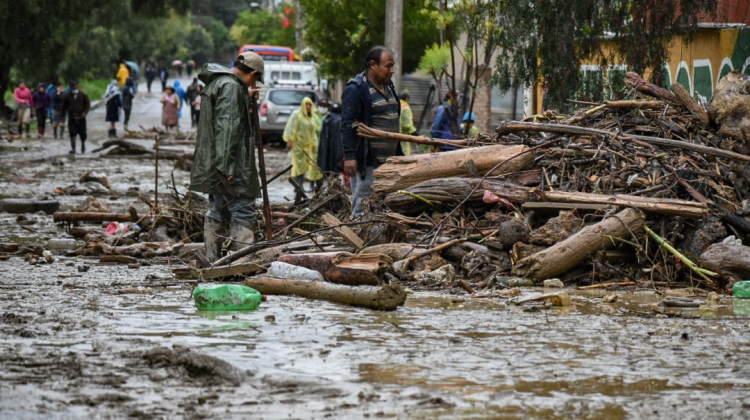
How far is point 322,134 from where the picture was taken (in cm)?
1605

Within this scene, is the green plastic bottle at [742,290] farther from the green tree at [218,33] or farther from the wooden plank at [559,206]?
the green tree at [218,33]

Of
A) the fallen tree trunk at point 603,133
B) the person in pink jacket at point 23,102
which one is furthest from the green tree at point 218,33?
the fallen tree trunk at point 603,133

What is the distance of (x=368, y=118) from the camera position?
32.1 ft

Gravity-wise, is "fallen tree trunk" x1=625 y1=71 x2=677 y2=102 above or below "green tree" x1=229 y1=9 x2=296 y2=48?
below

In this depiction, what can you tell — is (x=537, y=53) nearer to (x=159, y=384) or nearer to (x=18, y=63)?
(x=159, y=384)

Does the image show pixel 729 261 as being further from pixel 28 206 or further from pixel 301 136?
→ pixel 301 136

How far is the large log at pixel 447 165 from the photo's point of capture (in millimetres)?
9180

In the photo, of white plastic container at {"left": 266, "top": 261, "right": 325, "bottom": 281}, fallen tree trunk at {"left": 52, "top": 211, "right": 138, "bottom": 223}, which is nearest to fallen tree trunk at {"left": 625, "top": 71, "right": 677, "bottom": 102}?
white plastic container at {"left": 266, "top": 261, "right": 325, "bottom": 281}

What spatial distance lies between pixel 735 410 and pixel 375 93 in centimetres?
580

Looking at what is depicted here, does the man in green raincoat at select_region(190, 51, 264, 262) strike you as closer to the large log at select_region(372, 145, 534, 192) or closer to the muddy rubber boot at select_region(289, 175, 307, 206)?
the large log at select_region(372, 145, 534, 192)

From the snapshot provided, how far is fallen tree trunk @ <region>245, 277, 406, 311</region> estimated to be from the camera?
6.84 m

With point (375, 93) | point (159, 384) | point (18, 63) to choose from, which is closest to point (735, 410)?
point (159, 384)

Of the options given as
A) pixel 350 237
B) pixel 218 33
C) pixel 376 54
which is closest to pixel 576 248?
pixel 350 237

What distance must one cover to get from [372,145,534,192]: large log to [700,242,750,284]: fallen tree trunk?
188 centimetres
